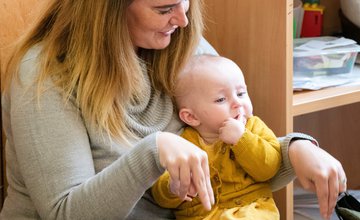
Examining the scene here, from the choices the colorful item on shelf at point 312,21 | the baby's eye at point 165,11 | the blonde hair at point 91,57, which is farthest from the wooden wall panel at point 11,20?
the colorful item on shelf at point 312,21

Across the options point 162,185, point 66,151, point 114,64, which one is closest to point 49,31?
point 114,64

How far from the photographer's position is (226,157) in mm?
1264

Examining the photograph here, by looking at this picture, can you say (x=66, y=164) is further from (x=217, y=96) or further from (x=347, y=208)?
(x=347, y=208)

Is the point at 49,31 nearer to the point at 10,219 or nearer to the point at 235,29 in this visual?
the point at 10,219

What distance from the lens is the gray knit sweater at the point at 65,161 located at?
1063 mm

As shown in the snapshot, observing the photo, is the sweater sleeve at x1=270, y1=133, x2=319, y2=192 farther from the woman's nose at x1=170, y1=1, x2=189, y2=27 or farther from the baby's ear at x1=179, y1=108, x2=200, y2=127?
the woman's nose at x1=170, y1=1, x2=189, y2=27

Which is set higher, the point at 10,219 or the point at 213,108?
the point at 213,108

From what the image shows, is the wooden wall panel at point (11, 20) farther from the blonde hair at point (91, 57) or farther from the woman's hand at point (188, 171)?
the woman's hand at point (188, 171)

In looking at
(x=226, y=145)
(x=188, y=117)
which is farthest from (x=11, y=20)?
(x=226, y=145)

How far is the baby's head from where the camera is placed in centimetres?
127

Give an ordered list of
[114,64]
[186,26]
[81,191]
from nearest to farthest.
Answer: [81,191] < [114,64] < [186,26]

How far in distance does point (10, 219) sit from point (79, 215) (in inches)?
9.3

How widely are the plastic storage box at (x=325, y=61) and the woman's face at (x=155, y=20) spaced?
434 mm

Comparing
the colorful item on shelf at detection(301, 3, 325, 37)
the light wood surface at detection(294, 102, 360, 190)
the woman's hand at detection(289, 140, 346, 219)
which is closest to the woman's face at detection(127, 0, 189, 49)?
the woman's hand at detection(289, 140, 346, 219)
